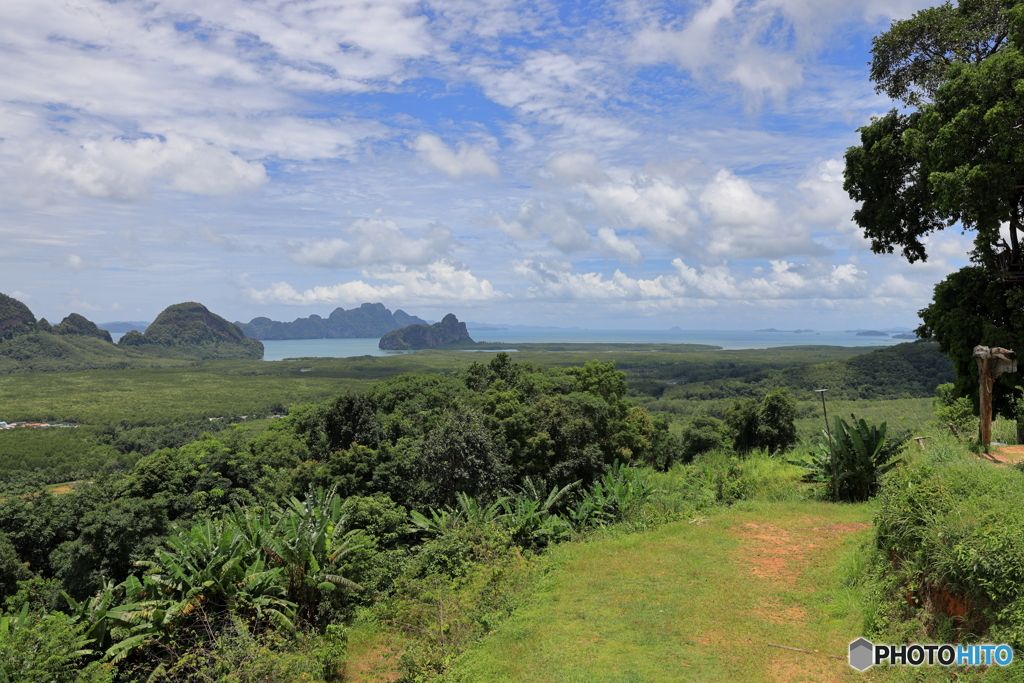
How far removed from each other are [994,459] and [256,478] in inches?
901

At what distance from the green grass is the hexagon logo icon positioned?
0.39ft

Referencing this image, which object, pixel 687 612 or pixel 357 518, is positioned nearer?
pixel 687 612

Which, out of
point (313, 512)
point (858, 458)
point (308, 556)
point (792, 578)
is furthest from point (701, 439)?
point (308, 556)

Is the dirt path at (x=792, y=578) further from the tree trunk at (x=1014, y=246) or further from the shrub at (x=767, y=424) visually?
the shrub at (x=767, y=424)

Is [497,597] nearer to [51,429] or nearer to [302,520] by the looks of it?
[302,520]

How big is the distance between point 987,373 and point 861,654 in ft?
22.0

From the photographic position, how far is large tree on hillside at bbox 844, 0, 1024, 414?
10.0 m

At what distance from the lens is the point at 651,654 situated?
6.39 meters

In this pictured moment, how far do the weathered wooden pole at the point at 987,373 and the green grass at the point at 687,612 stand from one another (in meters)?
2.38

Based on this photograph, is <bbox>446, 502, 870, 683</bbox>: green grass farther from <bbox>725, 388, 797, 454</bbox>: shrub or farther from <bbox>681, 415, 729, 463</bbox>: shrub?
<bbox>681, 415, 729, 463</bbox>: shrub

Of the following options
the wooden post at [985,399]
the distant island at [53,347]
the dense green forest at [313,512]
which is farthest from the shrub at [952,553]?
the distant island at [53,347]

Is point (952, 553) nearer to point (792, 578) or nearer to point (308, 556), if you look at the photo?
point (792, 578)

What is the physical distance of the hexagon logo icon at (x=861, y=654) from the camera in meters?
5.74

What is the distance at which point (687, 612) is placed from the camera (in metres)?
7.39
